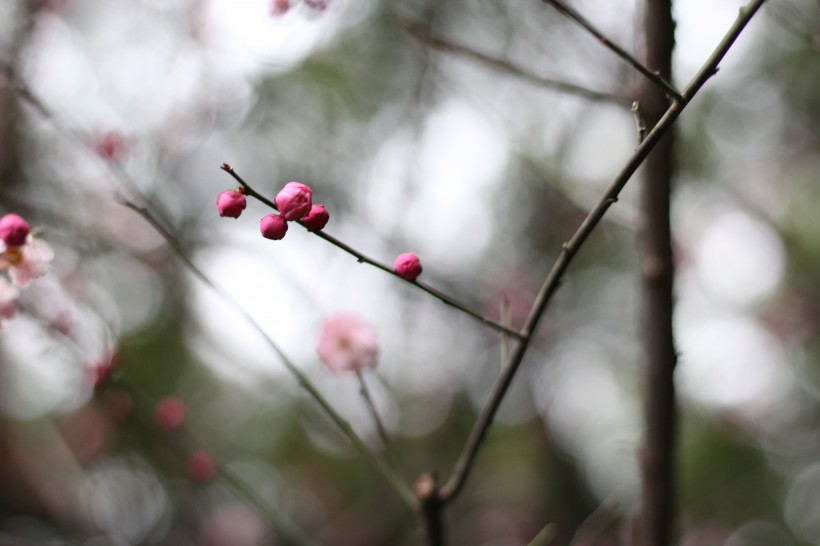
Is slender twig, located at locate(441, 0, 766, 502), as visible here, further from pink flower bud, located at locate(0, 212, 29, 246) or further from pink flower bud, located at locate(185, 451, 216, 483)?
pink flower bud, located at locate(185, 451, 216, 483)

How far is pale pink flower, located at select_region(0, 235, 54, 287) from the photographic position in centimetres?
99

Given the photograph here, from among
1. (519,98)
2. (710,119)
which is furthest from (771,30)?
(519,98)

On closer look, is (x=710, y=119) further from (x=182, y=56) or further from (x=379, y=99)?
(x=182, y=56)

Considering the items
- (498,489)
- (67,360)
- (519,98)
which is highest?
(519,98)

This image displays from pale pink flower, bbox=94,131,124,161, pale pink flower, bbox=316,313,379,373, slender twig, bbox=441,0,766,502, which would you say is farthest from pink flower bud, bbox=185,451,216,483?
slender twig, bbox=441,0,766,502

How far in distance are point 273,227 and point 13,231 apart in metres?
0.44

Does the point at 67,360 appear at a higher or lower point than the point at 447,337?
lower

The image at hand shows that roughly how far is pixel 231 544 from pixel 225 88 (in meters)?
2.38

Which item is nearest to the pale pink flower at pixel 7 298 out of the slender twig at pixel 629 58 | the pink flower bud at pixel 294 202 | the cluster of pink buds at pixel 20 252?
the cluster of pink buds at pixel 20 252

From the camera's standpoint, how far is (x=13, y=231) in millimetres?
936

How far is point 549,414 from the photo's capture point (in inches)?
161

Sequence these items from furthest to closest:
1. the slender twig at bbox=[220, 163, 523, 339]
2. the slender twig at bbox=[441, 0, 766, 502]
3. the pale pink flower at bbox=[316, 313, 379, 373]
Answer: the pale pink flower at bbox=[316, 313, 379, 373]
the slender twig at bbox=[220, 163, 523, 339]
the slender twig at bbox=[441, 0, 766, 502]

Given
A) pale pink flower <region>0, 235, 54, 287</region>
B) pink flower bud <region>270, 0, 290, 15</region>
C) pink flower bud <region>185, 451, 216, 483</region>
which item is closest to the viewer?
pale pink flower <region>0, 235, 54, 287</region>

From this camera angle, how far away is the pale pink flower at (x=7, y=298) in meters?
1.07
